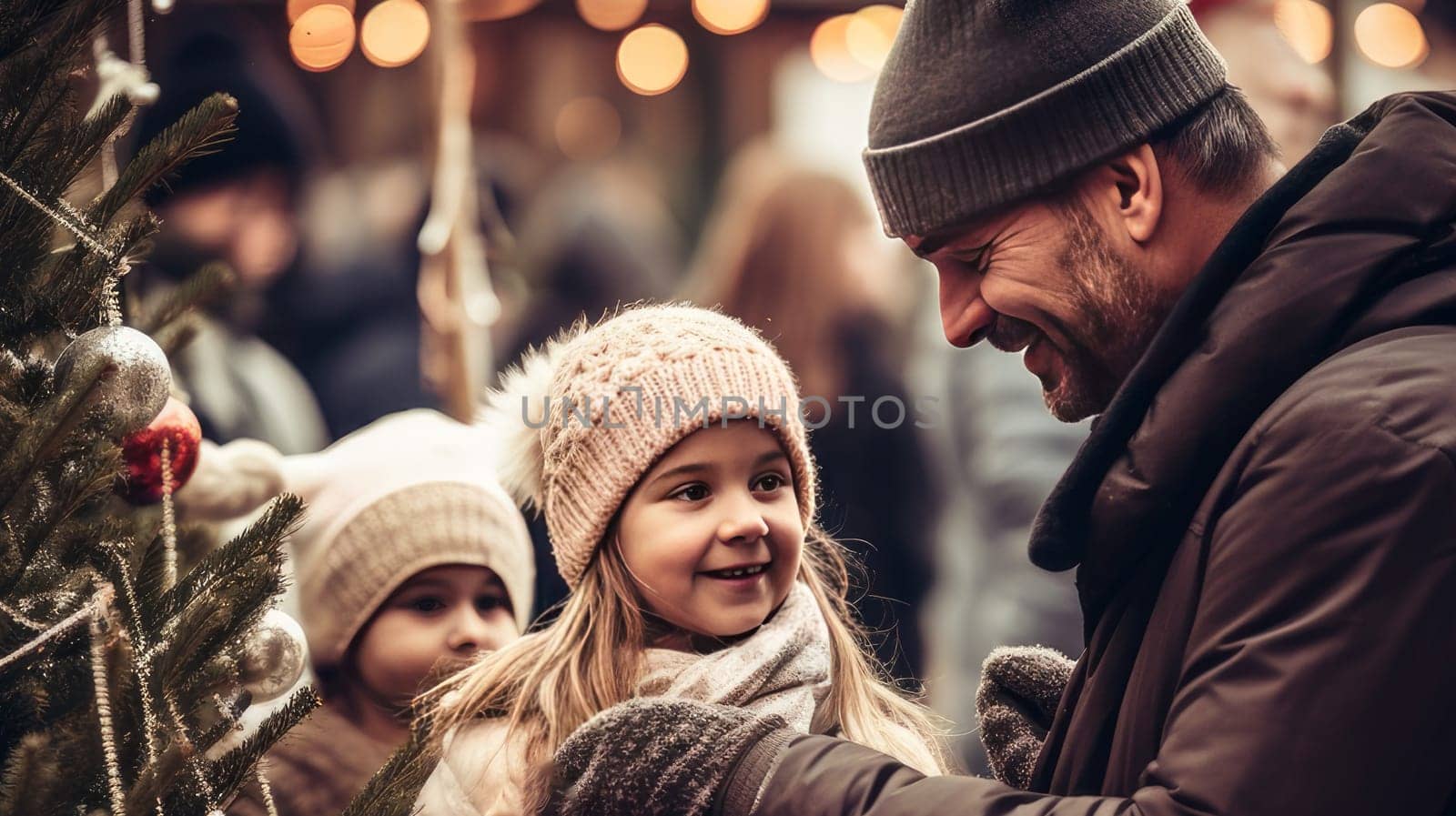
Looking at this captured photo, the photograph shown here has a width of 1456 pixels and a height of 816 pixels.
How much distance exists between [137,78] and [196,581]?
1.95ft

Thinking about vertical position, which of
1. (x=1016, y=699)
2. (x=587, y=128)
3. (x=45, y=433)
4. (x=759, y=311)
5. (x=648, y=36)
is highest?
(x=648, y=36)

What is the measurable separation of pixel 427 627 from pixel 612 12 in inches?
89.9

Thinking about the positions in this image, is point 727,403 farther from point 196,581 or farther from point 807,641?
point 196,581

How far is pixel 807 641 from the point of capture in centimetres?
207

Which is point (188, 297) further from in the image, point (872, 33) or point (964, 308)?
point (872, 33)

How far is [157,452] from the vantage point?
157 centimetres

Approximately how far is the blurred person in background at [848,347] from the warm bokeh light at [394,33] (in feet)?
3.47

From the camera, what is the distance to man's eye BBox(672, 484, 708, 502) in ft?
6.71

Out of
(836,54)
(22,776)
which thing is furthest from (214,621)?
(836,54)

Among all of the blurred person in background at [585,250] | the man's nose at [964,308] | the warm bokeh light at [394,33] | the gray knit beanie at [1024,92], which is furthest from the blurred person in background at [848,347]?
the gray knit beanie at [1024,92]

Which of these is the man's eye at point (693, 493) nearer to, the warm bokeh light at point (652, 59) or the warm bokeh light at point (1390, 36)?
the warm bokeh light at point (652, 59)

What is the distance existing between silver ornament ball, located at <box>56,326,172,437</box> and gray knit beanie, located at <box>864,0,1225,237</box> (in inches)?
33.5

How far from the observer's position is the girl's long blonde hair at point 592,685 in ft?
6.62

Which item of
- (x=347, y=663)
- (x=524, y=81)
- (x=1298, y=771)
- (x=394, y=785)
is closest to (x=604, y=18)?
(x=524, y=81)
